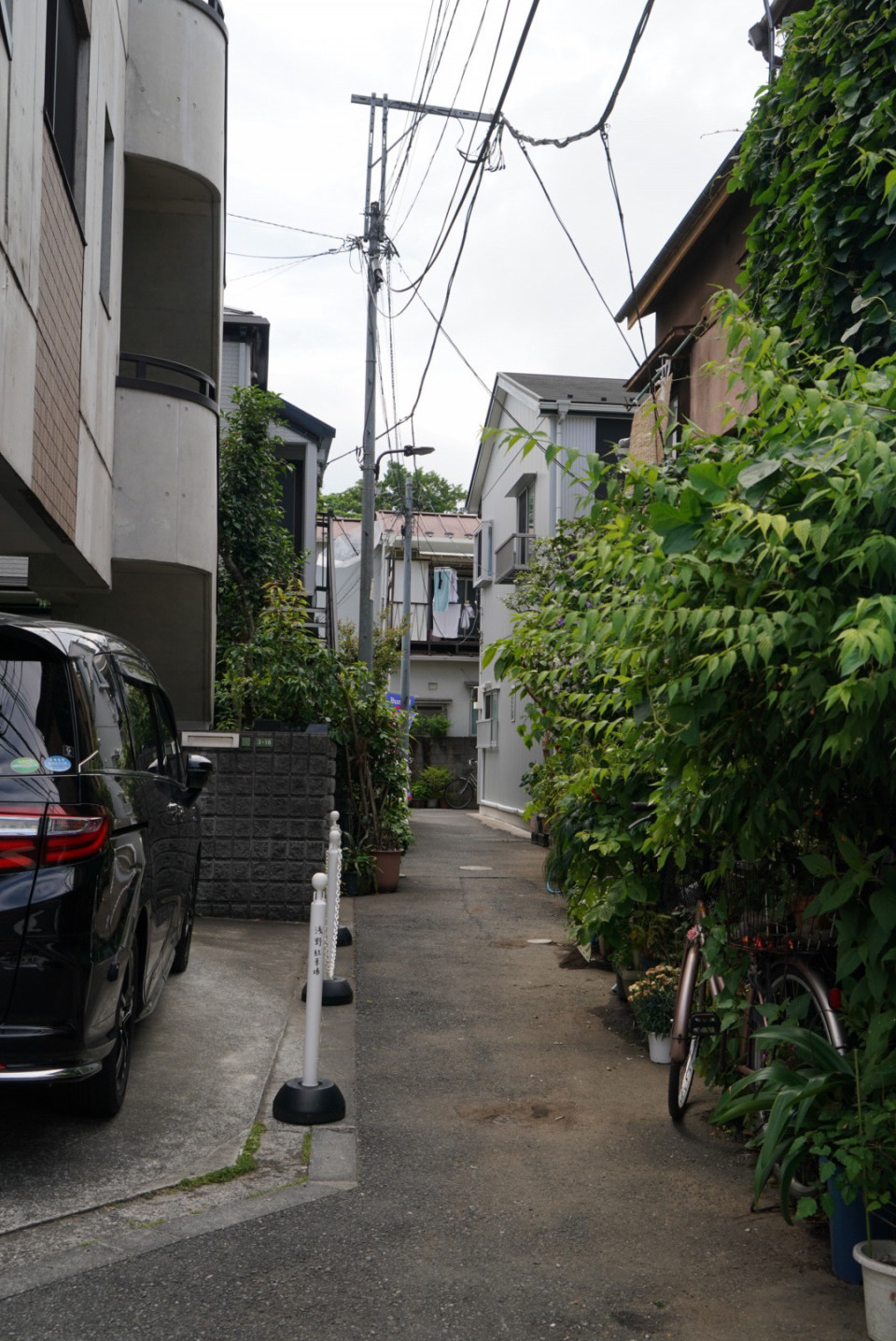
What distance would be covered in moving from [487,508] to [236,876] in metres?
18.4

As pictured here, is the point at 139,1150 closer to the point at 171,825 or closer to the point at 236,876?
the point at 171,825

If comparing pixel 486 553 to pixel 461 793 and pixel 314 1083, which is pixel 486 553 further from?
pixel 314 1083

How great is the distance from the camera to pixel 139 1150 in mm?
4348

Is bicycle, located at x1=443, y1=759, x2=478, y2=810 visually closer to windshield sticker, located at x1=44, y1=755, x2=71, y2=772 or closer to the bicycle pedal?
the bicycle pedal

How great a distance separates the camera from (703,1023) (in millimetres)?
4871

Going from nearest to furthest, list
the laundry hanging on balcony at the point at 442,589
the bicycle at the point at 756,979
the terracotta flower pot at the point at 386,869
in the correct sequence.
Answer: the bicycle at the point at 756,979 < the terracotta flower pot at the point at 386,869 < the laundry hanging on balcony at the point at 442,589

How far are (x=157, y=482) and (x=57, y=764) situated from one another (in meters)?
5.62

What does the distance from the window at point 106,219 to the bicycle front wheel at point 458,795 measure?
2382 centimetres

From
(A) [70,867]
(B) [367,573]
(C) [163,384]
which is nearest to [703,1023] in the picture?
(A) [70,867]

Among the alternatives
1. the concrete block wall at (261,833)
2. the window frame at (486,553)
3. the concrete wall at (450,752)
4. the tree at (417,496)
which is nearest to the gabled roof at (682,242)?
the concrete block wall at (261,833)

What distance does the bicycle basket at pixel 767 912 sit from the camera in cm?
410

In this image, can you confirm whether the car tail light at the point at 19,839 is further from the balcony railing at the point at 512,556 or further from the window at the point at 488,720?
the window at the point at 488,720

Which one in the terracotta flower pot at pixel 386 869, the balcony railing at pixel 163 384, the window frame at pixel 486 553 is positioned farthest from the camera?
the window frame at pixel 486 553

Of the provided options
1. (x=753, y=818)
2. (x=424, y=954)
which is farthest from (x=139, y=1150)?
(x=424, y=954)
